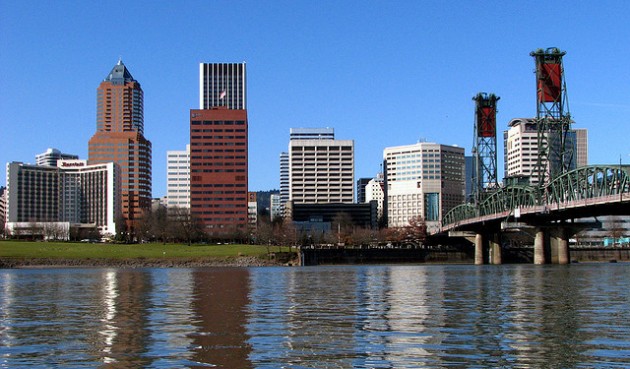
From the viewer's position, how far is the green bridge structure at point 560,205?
13075 cm

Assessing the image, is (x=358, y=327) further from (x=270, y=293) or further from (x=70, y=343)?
(x=270, y=293)

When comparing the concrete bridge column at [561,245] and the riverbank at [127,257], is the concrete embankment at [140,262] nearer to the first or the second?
the riverbank at [127,257]

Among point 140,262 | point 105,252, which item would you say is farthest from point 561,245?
point 105,252

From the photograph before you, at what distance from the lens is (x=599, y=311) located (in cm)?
4106

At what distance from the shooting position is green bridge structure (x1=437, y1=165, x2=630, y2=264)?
429 feet

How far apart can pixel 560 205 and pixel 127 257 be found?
3538 inches

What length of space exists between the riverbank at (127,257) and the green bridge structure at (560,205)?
50.1m

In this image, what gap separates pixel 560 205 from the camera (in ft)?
479

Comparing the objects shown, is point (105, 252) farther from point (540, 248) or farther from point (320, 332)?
point (320, 332)

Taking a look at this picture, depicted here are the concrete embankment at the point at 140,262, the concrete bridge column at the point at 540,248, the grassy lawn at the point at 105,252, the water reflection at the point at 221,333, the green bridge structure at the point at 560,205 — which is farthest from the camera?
the grassy lawn at the point at 105,252

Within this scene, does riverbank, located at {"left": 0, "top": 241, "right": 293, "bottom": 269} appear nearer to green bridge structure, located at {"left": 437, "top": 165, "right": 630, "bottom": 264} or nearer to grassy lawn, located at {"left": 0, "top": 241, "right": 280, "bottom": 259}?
grassy lawn, located at {"left": 0, "top": 241, "right": 280, "bottom": 259}

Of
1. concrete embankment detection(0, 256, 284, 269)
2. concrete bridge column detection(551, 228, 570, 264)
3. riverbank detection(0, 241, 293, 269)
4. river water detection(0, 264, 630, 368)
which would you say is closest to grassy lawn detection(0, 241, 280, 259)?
riverbank detection(0, 241, 293, 269)

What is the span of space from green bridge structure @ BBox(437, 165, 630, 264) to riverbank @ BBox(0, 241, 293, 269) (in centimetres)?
5012

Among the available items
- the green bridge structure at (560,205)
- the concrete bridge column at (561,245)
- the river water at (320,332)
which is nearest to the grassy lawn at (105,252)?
the green bridge structure at (560,205)
